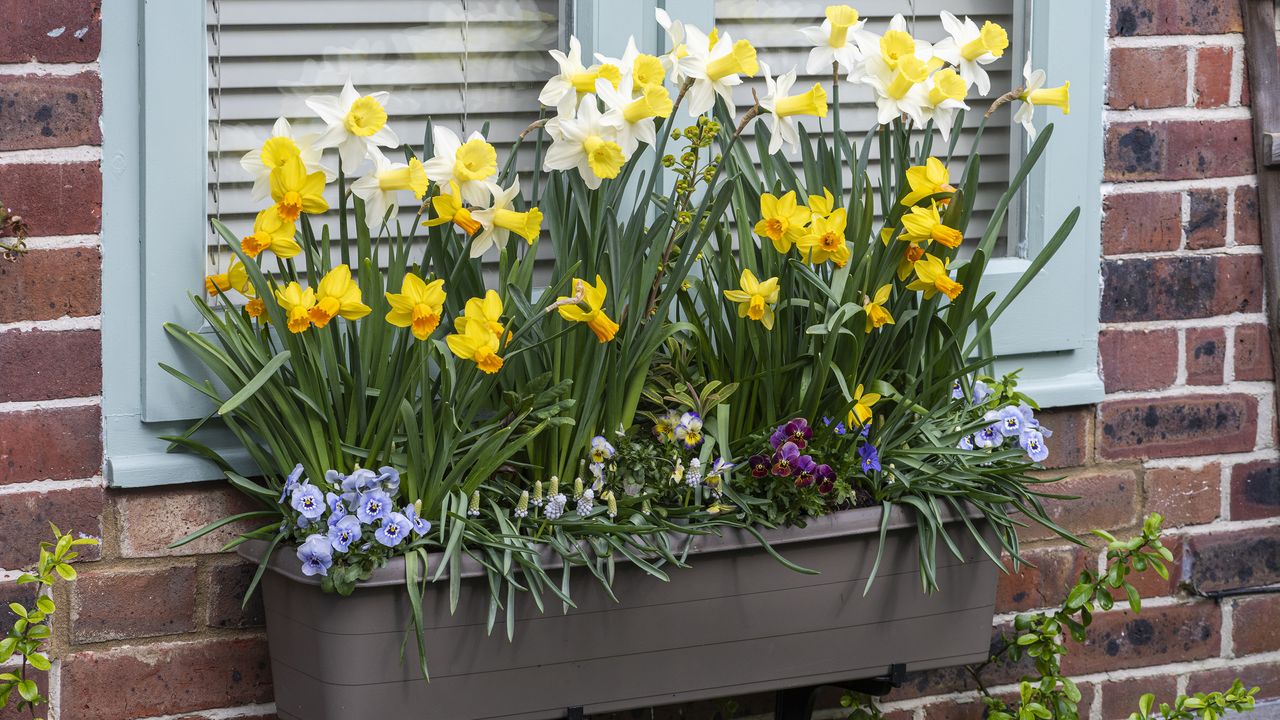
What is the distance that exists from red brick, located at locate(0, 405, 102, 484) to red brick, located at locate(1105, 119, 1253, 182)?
1347 millimetres

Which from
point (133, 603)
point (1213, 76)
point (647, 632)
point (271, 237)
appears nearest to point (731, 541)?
point (647, 632)

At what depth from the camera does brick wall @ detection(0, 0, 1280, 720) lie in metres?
1.36

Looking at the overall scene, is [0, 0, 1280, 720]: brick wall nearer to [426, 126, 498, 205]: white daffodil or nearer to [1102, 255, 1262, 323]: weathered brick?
[1102, 255, 1262, 323]: weathered brick

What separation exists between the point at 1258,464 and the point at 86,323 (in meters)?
1.62

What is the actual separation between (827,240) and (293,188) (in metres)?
0.56

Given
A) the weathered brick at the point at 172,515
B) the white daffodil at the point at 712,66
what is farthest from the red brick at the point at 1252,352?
the weathered brick at the point at 172,515

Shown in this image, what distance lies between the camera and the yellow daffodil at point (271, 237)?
1.25 meters

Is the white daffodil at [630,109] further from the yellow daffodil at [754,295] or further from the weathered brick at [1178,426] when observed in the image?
the weathered brick at [1178,426]

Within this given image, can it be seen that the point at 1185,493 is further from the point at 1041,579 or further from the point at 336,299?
the point at 336,299

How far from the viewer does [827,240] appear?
138 centimetres

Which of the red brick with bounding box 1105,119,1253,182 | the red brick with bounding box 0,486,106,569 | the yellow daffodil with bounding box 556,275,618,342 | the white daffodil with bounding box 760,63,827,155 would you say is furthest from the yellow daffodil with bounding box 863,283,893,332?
the red brick with bounding box 0,486,106,569

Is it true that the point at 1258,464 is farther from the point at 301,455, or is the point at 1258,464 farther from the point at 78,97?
the point at 78,97

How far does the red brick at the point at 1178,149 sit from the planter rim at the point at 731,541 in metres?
0.60

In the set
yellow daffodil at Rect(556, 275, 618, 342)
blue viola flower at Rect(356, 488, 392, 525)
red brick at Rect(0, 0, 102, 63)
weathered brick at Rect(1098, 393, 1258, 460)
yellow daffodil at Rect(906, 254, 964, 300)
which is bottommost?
blue viola flower at Rect(356, 488, 392, 525)
